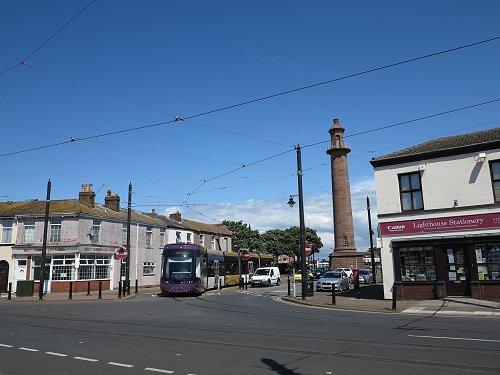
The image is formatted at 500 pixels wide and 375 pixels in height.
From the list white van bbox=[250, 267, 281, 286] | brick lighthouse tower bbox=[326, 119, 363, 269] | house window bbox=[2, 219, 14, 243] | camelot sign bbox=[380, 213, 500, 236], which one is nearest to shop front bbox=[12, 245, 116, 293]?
house window bbox=[2, 219, 14, 243]

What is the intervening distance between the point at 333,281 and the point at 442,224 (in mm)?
10491

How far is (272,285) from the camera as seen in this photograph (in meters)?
43.4

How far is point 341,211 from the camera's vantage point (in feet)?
184

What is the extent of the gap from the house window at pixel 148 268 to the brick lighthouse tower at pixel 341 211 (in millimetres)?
22082

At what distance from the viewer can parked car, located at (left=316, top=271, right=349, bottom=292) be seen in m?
31.3

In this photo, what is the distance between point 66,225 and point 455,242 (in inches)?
1172

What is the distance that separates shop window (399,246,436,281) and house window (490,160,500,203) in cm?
390

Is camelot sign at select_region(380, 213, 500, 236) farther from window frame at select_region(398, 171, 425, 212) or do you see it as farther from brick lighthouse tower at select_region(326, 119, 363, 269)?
brick lighthouse tower at select_region(326, 119, 363, 269)

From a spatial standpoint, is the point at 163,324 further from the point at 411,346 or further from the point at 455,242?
the point at 455,242

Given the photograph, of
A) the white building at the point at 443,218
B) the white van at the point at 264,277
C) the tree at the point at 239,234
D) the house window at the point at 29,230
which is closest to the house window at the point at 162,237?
the white van at the point at 264,277

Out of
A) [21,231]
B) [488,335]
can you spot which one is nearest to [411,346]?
[488,335]

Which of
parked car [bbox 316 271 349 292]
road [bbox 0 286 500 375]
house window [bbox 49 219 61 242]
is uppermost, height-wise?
house window [bbox 49 219 61 242]

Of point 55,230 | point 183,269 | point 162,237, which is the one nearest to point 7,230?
point 55,230

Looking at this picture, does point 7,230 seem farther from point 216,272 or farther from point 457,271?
point 457,271
